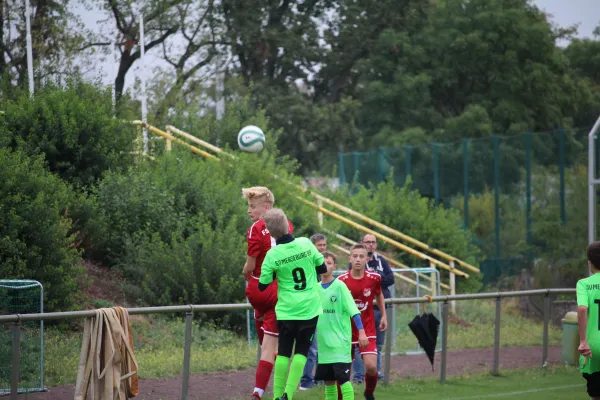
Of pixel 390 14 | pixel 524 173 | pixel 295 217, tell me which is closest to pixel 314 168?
pixel 390 14

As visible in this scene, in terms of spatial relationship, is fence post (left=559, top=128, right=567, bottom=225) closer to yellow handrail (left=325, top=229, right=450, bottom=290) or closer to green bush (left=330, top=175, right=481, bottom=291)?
green bush (left=330, top=175, right=481, bottom=291)

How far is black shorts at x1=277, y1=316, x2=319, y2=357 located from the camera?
841cm

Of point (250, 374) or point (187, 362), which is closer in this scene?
point (187, 362)

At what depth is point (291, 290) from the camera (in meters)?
8.38

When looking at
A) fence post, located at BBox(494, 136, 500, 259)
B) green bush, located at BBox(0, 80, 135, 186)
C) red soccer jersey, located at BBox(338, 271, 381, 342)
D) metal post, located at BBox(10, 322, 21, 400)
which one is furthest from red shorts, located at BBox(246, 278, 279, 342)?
fence post, located at BBox(494, 136, 500, 259)

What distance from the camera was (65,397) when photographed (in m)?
9.96

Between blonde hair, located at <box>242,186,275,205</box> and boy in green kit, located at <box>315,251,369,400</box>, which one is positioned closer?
boy in green kit, located at <box>315,251,369,400</box>

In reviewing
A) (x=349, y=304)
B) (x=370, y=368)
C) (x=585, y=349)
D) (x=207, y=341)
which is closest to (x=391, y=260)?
(x=207, y=341)

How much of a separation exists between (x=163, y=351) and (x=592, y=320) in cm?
619

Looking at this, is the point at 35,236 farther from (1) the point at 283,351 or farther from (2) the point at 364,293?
(1) the point at 283,351

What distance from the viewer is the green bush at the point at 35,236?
43.6 ft

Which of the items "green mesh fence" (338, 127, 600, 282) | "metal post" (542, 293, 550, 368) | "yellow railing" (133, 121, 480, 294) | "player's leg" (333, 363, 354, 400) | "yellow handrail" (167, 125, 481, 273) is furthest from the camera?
"green mesh fence" (338, 127, 600, 282)

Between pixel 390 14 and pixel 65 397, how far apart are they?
31.8 meters

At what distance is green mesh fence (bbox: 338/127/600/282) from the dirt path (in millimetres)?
6458
